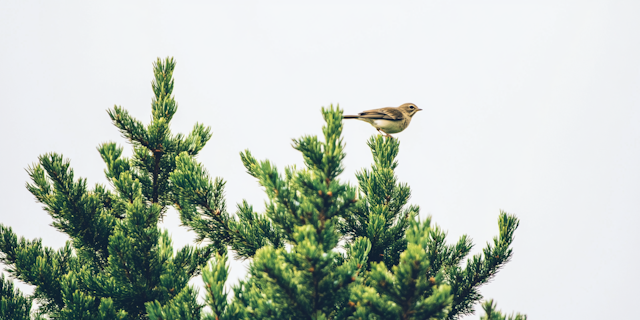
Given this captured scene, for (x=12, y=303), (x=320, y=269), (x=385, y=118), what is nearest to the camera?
(x=320, y=269)

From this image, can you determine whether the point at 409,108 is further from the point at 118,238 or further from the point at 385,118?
the point at 118,238

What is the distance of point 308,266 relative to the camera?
7.95ft

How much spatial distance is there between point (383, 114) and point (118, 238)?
16.7ft

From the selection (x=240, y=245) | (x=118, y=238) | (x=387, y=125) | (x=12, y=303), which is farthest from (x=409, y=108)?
(x=12, y=303)

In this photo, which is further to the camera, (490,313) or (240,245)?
(240,245)

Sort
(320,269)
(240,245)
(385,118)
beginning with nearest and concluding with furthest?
(320,269) < (240,245) < (385,118)

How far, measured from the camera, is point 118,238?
3111 mm

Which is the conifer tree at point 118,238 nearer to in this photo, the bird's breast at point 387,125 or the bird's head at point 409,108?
the bird's breast at point 387,125

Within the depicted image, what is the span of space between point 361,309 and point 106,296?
1.93 meters

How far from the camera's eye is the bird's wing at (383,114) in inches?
292

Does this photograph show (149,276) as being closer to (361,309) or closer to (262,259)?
(262,259)

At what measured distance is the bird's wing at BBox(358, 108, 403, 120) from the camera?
24.3 feet

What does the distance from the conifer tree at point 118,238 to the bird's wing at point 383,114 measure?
3.71 m

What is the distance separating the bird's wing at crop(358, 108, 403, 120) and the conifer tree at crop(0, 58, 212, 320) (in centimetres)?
371
